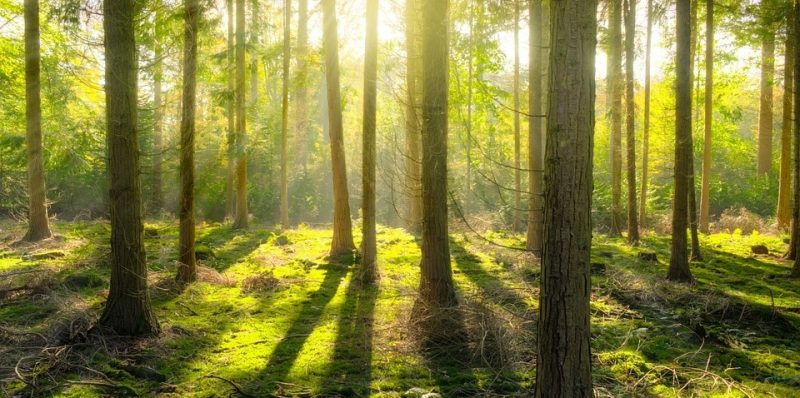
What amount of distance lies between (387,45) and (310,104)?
780 inches

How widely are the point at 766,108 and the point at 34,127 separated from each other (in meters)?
23.8

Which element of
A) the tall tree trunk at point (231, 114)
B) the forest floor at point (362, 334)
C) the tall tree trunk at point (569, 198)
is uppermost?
the tall tree trunk at point (231, 114)

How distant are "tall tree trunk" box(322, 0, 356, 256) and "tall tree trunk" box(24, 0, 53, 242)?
7.45m

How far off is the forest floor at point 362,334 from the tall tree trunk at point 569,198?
4.44 ft

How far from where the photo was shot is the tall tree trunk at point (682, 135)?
9.10m

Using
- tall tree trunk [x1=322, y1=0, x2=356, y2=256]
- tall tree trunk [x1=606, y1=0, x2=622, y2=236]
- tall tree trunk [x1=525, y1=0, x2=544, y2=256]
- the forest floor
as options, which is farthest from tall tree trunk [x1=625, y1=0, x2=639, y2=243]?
tall tree trunk [x1=322, y1=0, x2=356, y2=256]

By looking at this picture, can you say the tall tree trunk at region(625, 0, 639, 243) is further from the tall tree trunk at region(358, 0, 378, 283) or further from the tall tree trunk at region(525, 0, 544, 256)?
the tall tree trunk at region(358, 0, 378, 283)

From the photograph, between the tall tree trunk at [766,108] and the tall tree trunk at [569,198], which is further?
the tall tree trunk at [766,108]

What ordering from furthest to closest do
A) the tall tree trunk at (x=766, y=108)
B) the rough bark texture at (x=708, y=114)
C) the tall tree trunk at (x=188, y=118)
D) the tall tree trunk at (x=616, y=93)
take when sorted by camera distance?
the tall tree trunk at (x=766, y=108)
the tall tree trunk at (x=616, y=93)
the rough bark texture at (x=708, y=114)
the tall tree trunk at (x=188, y=118)

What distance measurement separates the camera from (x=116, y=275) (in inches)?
239

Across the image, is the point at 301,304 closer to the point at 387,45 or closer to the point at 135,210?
the point at 135,210

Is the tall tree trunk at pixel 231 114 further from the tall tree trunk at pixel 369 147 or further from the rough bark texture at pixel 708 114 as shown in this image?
the rough bark texture at pixel 708 114

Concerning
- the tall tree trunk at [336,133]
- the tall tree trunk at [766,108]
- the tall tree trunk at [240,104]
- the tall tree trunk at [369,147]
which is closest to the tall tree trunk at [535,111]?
the tall tree trunk at [369,147]

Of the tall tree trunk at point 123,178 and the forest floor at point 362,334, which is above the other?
the tall tree trunk at point 123,178
